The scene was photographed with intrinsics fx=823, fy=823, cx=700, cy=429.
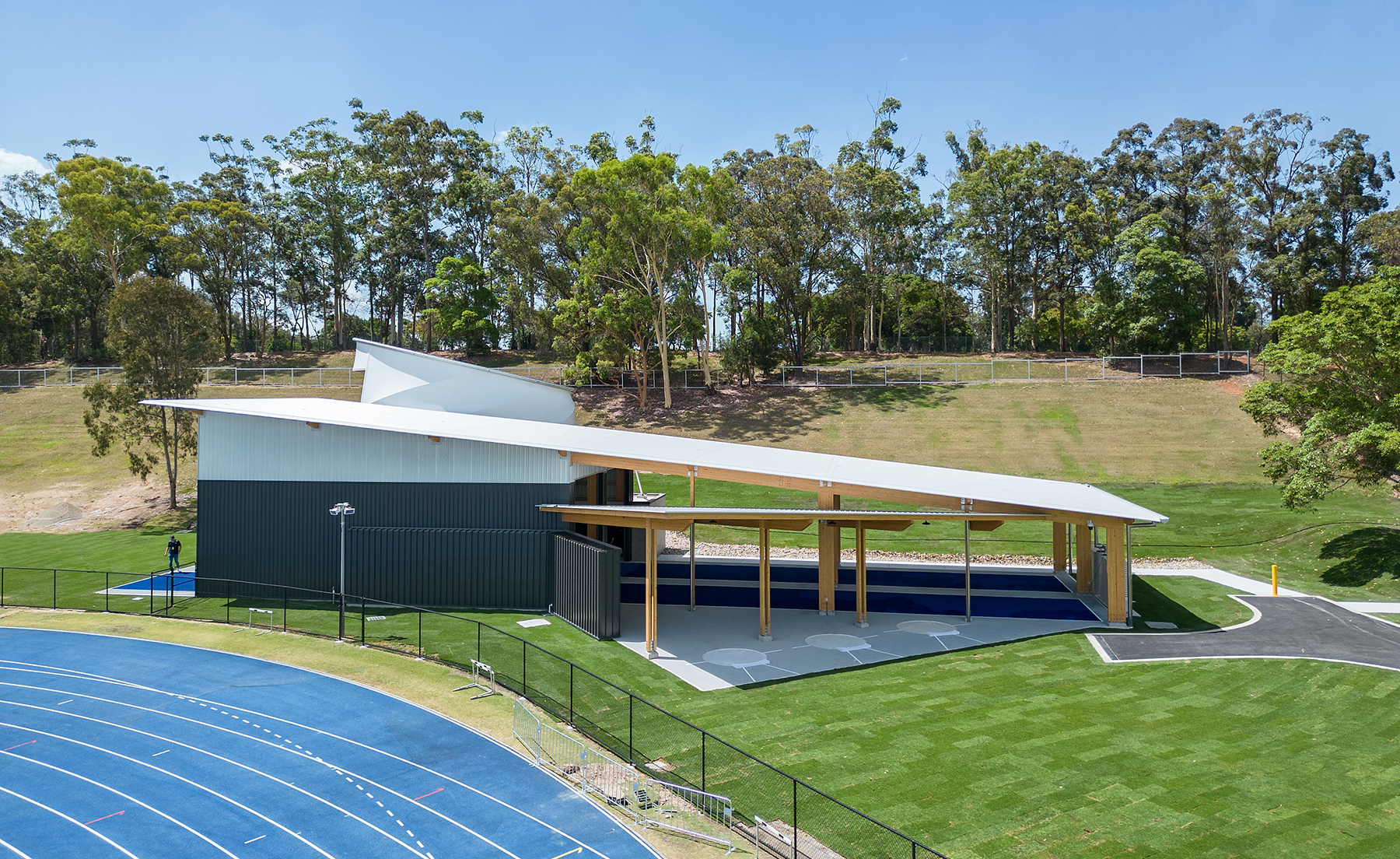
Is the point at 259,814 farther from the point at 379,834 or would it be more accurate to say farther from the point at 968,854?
the point at 968,854

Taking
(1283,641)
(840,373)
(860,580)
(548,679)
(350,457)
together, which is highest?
(840,373)

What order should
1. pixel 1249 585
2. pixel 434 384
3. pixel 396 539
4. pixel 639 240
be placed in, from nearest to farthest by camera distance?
pixel 396 539, pixel 1249 585, pixel 434 384, pixel 639 240

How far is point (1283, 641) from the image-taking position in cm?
2142

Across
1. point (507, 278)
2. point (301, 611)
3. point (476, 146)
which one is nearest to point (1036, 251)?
point (507, 278)

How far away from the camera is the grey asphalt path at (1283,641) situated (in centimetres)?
2020

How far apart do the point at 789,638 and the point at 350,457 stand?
1543 centimetres

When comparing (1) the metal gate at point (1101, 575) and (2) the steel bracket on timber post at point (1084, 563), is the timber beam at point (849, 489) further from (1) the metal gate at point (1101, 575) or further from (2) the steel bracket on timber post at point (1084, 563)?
(2) the steel bracket on timber post at point (1084, 563)

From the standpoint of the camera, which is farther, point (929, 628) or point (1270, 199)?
point (1270, 199)

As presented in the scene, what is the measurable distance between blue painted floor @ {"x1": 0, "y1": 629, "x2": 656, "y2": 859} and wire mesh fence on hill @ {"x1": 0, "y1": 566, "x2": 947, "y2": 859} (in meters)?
1.90

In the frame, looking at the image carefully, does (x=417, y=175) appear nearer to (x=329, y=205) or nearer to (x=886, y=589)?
(x=329, y=205)

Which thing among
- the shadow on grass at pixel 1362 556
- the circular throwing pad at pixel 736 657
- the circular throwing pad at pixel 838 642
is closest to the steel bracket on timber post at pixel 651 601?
the circular throwing pad at pixel 736 657

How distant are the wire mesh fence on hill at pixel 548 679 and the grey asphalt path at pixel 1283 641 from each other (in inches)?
436

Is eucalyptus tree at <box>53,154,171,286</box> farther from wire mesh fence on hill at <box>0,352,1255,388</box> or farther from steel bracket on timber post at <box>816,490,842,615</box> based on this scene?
steel bracket on timber post at <box>816,490,842,615</box>

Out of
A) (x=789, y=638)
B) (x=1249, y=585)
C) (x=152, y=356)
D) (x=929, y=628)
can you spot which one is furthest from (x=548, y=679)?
(x=152, y=356)
